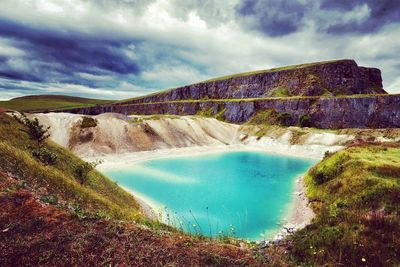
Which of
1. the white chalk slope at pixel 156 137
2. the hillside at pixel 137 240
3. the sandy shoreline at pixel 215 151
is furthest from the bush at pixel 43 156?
the white chalk slope at pixel 156 137

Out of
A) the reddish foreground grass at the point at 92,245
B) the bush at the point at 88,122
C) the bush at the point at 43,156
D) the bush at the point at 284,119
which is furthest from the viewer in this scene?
the bush at the point at 284,119

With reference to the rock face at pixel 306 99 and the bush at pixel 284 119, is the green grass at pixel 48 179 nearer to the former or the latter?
the bush at pixel 284 119

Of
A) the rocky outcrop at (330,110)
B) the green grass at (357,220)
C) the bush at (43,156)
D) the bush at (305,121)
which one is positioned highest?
the rocky outcrop at (330,110)

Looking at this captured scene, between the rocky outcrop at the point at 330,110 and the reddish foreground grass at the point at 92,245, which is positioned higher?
the rocky outcrop at the point at 330,110

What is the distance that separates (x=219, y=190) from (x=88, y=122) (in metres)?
48.2

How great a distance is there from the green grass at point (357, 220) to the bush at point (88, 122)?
58.2 metres

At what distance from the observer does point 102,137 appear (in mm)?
67312

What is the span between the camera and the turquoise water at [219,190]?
24.5 m

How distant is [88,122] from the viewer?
71000mm

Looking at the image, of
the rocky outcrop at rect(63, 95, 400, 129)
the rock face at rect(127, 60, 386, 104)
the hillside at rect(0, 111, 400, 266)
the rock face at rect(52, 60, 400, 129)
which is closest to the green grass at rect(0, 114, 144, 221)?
the hillside at rect(0, 111, 400, 266)

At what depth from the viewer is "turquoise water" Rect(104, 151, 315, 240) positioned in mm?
24516

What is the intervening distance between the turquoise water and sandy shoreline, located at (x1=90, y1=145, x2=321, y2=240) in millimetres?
945

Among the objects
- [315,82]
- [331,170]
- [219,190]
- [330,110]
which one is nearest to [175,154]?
[219,190]

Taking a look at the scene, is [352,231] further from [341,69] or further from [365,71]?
[365,71]
